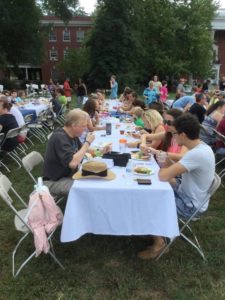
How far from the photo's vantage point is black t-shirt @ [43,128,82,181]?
3.74 metres

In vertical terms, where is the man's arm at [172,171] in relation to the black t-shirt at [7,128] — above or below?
above

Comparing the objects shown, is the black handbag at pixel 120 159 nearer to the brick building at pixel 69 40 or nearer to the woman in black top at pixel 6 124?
the woman in black top at pixel 6 124

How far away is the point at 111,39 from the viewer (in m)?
31.7

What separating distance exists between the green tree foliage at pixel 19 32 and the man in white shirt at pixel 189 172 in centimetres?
2679

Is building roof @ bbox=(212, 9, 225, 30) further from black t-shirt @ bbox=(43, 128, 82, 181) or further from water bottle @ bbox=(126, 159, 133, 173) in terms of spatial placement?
black t-shirt @ bbox=(43, 128, 82, 181)

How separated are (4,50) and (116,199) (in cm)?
2982

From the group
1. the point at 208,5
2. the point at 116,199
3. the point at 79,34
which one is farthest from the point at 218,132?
the point at 79,34

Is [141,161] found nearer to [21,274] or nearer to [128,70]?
[21,274]

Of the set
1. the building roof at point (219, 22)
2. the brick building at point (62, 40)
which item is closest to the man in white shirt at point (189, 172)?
the brick building at point (62, 40)

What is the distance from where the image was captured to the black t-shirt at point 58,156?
3.74m

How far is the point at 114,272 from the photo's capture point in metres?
3.38

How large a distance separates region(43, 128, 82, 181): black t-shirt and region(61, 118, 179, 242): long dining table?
572 mm

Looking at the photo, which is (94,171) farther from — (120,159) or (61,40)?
(61,40)

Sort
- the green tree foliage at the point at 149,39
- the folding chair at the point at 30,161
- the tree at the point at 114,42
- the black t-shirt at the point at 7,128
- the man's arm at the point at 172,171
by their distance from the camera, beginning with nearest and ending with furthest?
the man's arm at the point at 172,171, the folding chair at the point at 30,161, the black t-shirt at the point at 7,128, the tree at the point at 114,42, the green tree foliage at the point at 149,39
